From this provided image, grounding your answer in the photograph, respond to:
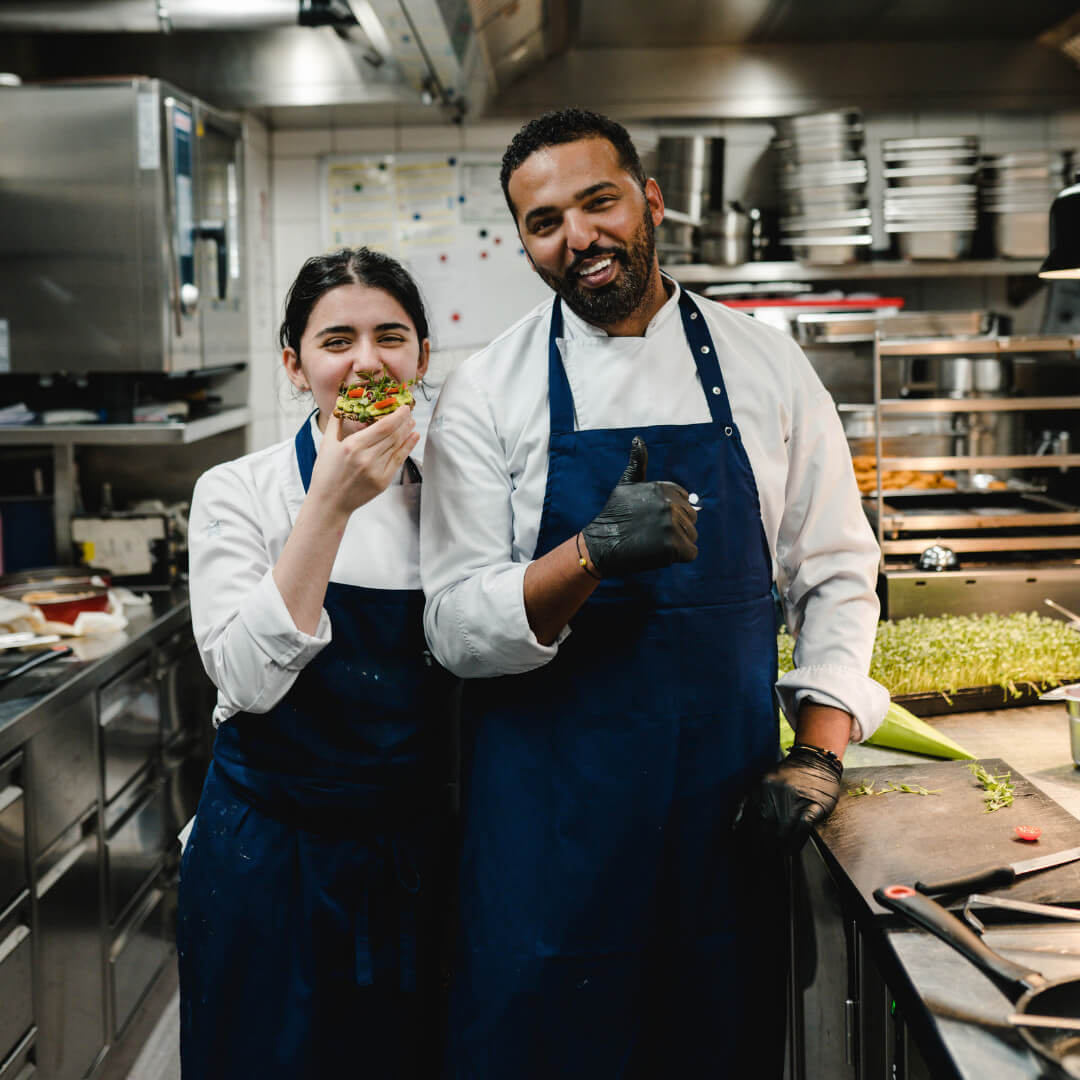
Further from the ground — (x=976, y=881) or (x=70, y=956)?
(x=976, y=881)

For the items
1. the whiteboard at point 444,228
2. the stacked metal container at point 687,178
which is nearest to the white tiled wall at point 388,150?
the whiteboard at point 444,228

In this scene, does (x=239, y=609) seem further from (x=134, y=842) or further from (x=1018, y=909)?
(x=134, y=842)

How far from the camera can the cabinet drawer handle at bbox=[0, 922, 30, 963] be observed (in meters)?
2.32

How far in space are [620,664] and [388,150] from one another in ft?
12.2

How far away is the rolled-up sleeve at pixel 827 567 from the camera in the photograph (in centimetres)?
174

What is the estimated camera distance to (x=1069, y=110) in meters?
4.64

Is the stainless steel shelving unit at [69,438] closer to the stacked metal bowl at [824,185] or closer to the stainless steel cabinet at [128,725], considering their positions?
the stainless steel cabinet at [128,725]

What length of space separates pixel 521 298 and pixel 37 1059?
10.9 feet

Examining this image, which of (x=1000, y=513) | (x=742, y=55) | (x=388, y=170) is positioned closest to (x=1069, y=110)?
(x=742, y=55)

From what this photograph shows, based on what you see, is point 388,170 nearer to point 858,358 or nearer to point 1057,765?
point 858,358

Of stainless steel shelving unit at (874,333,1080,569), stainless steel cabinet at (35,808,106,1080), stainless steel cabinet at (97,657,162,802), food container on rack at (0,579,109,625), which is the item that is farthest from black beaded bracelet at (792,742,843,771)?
food container on rack at (0,579,109,625)

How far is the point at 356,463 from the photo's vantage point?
163 centimetres

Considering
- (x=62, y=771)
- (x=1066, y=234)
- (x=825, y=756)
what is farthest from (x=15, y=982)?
(x=1066, y=234)

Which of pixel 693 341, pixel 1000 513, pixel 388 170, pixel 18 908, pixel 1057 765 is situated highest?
pixel 388 170
